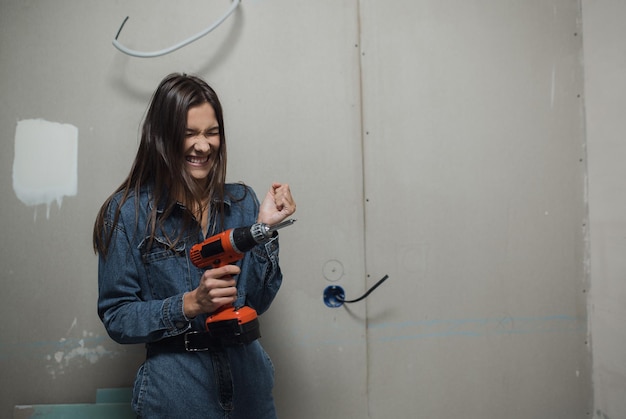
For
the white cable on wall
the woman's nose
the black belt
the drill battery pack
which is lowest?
the black belt

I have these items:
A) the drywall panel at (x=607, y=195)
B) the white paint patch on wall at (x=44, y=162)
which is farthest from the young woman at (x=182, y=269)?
the drywall panel at (x=607, y=195)

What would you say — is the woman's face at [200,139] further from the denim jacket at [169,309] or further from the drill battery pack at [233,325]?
the drill battery pack at [233,325]

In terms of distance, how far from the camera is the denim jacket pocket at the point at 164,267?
1113mm

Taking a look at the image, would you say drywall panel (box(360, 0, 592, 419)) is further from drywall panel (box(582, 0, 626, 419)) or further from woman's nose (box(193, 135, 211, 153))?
woman's nose (box(193, 135, 211, 153))

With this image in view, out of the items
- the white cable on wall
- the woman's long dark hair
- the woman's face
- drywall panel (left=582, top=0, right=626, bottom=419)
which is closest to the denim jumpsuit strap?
the woman's long dark hair

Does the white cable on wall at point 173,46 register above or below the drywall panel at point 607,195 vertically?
above

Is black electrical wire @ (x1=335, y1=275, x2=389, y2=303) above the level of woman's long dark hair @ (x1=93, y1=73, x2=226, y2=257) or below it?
below

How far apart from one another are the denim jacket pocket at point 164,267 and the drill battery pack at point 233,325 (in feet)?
0.46

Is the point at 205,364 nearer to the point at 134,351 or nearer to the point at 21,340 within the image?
the point at 134,351

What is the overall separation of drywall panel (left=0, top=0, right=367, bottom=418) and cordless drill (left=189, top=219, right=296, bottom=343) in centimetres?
59

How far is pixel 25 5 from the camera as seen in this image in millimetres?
1580

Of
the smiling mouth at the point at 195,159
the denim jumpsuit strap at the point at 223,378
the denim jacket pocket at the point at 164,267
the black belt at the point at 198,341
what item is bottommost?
the denim jumpsuit strap at the point at 223,378

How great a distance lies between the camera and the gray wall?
1584 mm

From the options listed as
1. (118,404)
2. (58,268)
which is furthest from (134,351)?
(58,268)
